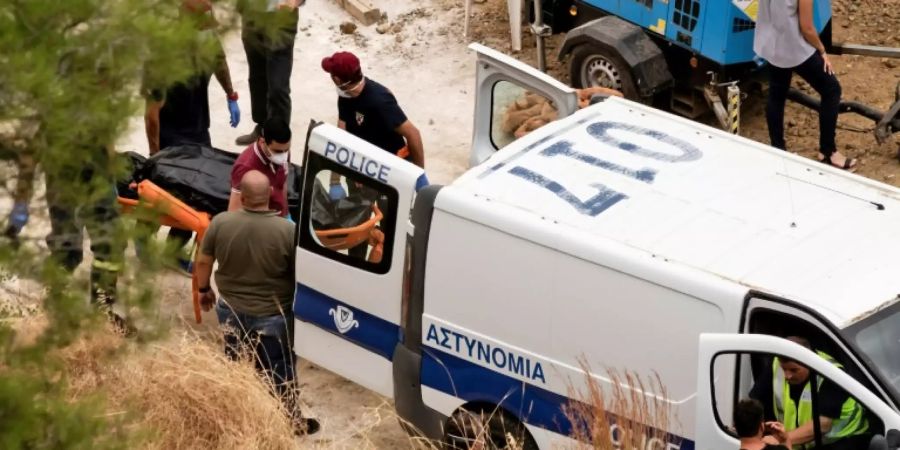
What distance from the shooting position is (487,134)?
364 inches

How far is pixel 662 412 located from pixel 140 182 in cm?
397

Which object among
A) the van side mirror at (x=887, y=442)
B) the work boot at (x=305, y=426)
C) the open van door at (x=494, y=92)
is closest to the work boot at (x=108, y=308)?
the work boot at (x=305, y=426)

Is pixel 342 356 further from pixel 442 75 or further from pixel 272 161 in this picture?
pixel 442 75

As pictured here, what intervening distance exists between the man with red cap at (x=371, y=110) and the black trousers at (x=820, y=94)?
9.69ft

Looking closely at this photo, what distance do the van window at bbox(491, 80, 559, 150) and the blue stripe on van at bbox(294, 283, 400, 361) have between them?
1.59 m

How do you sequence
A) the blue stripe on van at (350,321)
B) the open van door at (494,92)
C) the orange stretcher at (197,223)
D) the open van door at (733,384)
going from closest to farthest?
the orange stretcher at (197,223)
the open van door at (733,384)
the blue stripe on van at (350,321)
the open van door at (494,92)

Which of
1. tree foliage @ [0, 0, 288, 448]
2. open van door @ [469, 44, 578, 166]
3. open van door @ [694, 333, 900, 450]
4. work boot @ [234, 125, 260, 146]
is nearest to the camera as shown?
tree foliage @ [0, 0, 288, 448]

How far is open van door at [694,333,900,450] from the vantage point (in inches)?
259

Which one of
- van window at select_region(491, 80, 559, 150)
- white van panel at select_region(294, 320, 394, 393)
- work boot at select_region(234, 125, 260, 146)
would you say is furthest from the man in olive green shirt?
work boot at select_region(234, 125, 260, 146)

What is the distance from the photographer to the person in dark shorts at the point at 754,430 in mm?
6625

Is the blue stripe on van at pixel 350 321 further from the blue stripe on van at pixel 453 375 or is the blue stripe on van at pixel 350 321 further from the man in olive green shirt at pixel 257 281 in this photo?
the man in olive green shirt at pixel 257 281

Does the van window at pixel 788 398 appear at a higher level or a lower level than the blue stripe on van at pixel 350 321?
higher

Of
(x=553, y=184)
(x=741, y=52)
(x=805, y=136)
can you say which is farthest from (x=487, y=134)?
(x=805, y=136)

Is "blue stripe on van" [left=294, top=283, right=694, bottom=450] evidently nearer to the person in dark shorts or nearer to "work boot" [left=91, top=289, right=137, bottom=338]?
the person in dark shorts
